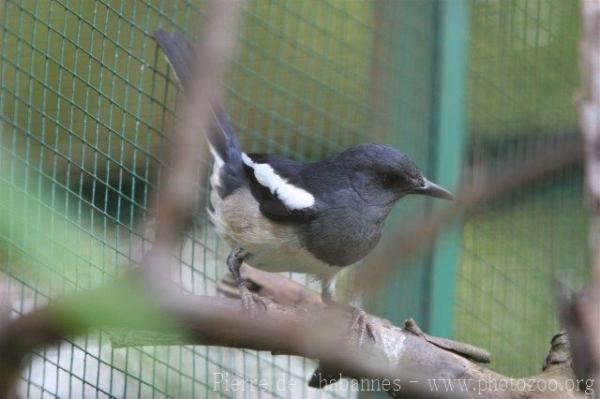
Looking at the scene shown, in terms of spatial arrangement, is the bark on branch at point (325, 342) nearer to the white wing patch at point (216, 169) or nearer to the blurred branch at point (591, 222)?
the blurred branch at point (591, 222)

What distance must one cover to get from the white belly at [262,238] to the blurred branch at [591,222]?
6.52ft

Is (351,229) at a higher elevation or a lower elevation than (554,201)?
lower

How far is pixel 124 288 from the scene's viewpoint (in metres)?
0.85

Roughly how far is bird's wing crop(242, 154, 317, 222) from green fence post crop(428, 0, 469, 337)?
127cm

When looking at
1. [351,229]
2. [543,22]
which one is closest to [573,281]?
Answer: [543,22]

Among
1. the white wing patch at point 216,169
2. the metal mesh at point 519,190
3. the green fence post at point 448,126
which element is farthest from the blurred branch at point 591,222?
the metal mesh at point 519,190

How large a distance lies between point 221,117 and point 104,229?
70 cm

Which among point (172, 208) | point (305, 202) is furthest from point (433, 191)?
point (172, 208)

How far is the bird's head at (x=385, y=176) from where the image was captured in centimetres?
324

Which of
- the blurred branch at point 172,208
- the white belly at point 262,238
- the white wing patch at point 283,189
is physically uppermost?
the white wing patch at point 283,189

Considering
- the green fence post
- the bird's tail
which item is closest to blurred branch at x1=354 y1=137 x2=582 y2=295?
the bird's tail

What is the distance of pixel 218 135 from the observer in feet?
11.4

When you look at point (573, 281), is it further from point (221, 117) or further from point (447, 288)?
point (221, 117)

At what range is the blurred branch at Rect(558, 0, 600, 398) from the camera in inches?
36.7
